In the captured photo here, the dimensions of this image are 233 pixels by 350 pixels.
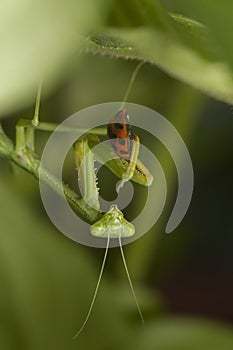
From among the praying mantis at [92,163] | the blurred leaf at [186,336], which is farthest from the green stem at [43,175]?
the blurred leaf at [186,336]

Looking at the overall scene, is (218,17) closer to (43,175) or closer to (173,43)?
(173,43)

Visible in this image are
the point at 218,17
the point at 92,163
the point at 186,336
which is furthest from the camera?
the point at 186,336

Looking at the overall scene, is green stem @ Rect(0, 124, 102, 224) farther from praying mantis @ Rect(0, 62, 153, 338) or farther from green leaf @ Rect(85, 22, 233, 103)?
green leaf @ Rect(85, 22, 233, 103)

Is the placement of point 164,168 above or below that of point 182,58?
above

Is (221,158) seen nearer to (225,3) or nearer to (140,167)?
(140,167)

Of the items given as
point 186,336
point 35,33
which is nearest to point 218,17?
point 35,33

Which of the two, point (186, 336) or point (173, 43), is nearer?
point (173, 43)
